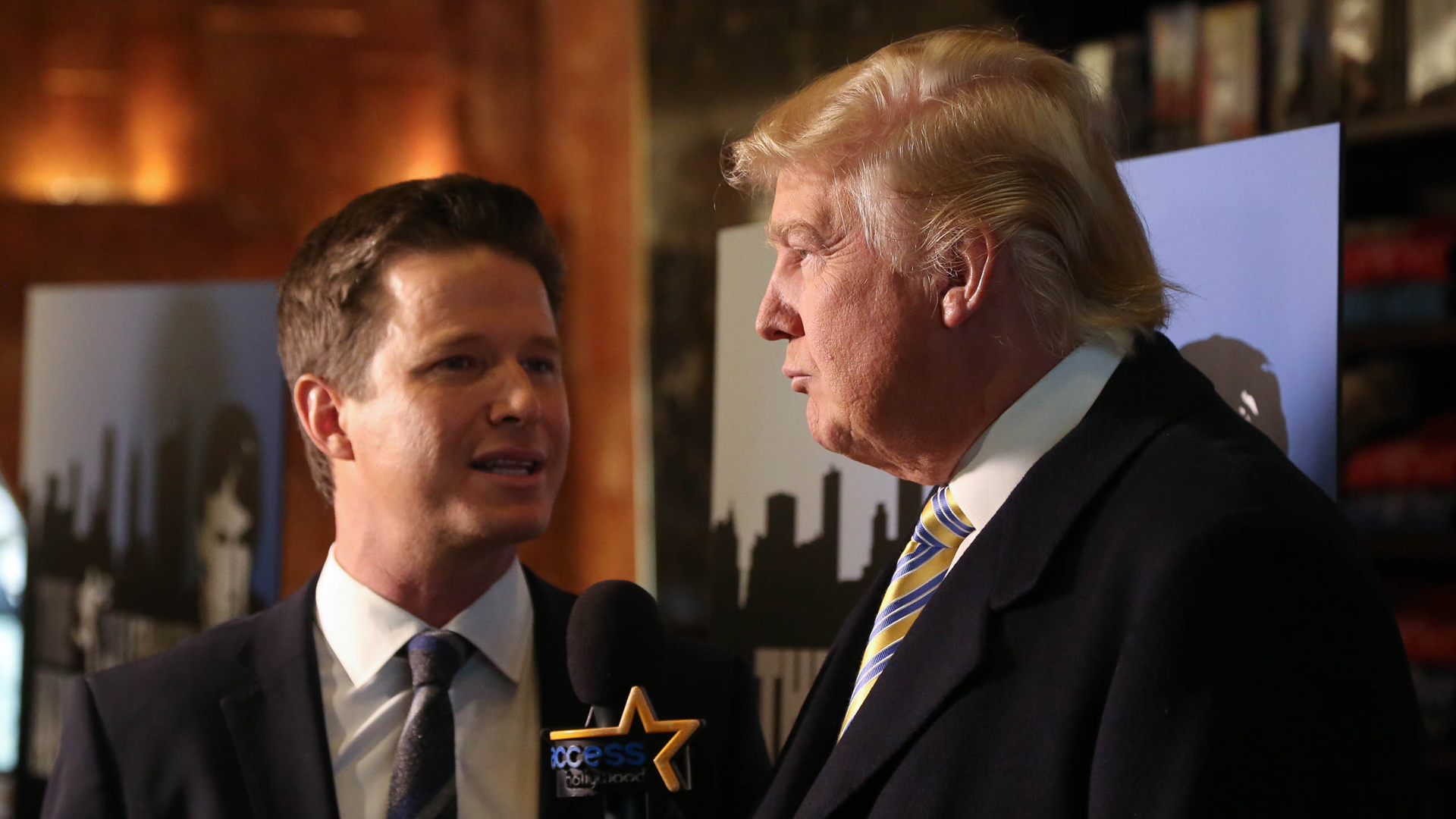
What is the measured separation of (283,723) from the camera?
170 centimetres

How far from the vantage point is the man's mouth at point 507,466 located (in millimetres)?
1754

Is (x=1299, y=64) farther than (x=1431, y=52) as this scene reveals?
Yes

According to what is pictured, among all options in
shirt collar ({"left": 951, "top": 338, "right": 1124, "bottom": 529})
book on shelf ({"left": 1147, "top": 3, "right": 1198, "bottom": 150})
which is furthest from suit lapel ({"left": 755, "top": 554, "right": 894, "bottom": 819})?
book on shelf ({"left": 1147, "top": 3, "right": 1198, "bottom": 150})

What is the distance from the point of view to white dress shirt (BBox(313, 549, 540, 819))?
1695 millimetres

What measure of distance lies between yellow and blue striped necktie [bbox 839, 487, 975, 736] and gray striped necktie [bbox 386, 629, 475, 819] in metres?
0.58

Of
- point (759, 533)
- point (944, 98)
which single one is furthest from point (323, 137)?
point (944, 98)

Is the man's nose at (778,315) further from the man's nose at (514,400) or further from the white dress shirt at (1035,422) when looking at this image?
the man's nose at (514,400)

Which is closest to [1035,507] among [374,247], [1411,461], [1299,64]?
[374,247]

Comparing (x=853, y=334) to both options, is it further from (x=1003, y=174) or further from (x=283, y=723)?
(x=283, y=723)

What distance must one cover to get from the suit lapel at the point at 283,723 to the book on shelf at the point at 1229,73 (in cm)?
232

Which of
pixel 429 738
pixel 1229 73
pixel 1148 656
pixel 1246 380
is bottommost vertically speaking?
pixel 429 738

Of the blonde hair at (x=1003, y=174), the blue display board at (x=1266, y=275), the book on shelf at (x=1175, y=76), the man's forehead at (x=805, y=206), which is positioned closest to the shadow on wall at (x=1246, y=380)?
the blue display board at (x=1266, y=275)

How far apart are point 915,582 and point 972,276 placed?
33 centimetres

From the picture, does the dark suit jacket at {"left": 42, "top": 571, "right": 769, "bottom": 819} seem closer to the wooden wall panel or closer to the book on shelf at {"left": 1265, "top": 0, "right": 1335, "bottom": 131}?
the wooden wall panel
